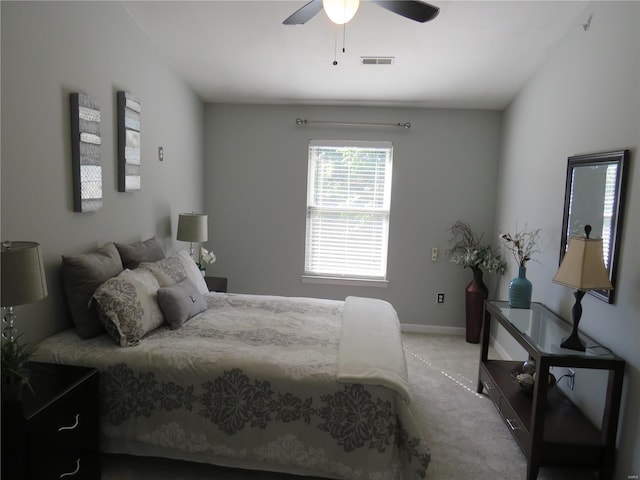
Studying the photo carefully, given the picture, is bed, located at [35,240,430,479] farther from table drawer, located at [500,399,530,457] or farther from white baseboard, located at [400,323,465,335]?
white baseboard, located at [400,323,465,335]

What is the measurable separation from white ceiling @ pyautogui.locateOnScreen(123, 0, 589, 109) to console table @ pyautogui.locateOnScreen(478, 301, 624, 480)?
203 cm

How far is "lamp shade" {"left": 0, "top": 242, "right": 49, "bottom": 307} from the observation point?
1.59m

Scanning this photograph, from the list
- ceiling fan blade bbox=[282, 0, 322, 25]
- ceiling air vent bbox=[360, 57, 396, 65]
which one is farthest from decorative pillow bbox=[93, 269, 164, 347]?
ceiling air vent bbox=[360, 57, 396, 65]

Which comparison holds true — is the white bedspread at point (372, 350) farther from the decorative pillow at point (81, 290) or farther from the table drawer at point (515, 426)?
the decorative pillow at point (81, 290)

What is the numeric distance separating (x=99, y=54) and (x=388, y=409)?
9.03 feet

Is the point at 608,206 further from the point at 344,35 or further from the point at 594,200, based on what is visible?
the point at 344,35

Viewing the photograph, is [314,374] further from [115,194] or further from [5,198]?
[115,194]

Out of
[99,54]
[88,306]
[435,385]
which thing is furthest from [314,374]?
[99,54]

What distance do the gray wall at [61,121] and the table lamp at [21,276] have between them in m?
0.53

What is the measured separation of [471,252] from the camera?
159 inches

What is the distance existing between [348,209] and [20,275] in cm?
323

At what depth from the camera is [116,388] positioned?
208cm

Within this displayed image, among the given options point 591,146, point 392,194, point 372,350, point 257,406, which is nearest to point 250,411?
point 257,406

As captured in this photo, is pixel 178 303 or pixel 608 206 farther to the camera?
pixel 178 303
